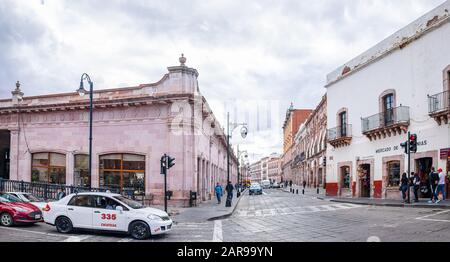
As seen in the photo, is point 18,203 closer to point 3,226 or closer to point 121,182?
point 3,226

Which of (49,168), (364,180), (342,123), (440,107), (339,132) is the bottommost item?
(364,180)

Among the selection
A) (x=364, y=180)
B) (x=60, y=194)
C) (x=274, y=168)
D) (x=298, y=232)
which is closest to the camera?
(x=298, y=232)

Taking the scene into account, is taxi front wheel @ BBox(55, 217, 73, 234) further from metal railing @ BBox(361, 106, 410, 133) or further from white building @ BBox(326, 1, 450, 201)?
metal railing @ BBox(361, 106, 410, 133)

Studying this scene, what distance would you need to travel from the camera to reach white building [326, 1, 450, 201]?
21.3 metres

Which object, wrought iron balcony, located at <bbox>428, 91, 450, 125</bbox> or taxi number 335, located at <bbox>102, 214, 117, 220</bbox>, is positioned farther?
wrought iron balcony, located at <bbox>428, 91, 450, 125</bbox>

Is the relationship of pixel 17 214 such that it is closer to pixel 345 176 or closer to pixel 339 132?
pixel 339 132

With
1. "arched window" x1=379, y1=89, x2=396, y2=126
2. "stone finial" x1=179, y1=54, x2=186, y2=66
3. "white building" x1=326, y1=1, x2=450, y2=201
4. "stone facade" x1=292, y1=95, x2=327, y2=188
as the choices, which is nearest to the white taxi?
"stone finial" x1=179, y1=54, x2=186, y2=66

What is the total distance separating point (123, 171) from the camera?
26.0 metres

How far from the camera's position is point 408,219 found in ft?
46.2

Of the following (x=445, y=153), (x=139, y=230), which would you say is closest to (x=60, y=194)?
(x=139, y=230)

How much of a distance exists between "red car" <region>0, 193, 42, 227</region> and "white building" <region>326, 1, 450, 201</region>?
1958 cm

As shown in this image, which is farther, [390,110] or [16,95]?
[16,95]

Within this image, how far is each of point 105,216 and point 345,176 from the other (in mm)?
23840
